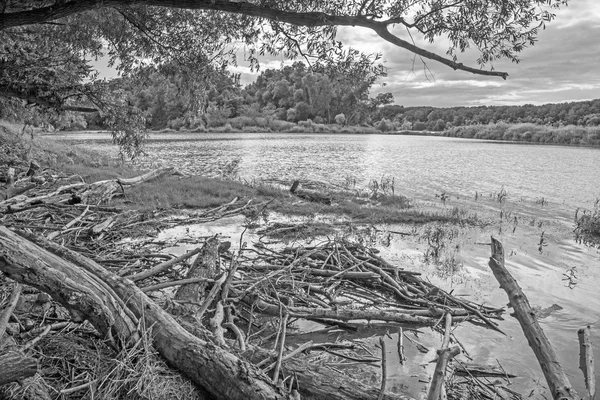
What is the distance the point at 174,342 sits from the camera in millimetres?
Answer: 2939

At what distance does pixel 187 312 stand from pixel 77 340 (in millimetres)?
854

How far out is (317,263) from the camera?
639 cm

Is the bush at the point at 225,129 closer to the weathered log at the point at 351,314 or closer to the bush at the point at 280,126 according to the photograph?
the bush at the point at 280,126

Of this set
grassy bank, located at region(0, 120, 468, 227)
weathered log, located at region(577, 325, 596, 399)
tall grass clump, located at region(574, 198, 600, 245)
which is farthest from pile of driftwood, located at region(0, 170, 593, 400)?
tall grass clump, located at region(574, 198, 600, 245)

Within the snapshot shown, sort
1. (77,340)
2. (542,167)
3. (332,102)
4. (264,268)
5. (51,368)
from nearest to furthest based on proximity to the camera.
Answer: (51,368) < (77,340) < (264,268) < (542,167) < (332,102)

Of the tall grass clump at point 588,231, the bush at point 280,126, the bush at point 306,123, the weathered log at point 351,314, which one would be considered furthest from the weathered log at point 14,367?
the bush at point 306,123

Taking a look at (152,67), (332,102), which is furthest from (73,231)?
(332,102)

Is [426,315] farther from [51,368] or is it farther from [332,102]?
[332,102]

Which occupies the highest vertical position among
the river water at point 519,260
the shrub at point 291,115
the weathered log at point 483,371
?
the shrub at point 291,115

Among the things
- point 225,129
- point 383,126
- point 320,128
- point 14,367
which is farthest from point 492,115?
point 14,367

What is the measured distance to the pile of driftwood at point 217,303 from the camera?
274 centimetres

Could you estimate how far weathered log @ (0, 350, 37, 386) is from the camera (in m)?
2.13

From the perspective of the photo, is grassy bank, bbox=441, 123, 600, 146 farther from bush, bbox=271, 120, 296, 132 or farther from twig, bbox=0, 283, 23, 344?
twig, bbox=0, 283, 23, 344

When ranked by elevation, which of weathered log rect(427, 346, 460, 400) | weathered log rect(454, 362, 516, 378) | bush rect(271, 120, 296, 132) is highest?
bush rect(271, 120, 296, 132)
